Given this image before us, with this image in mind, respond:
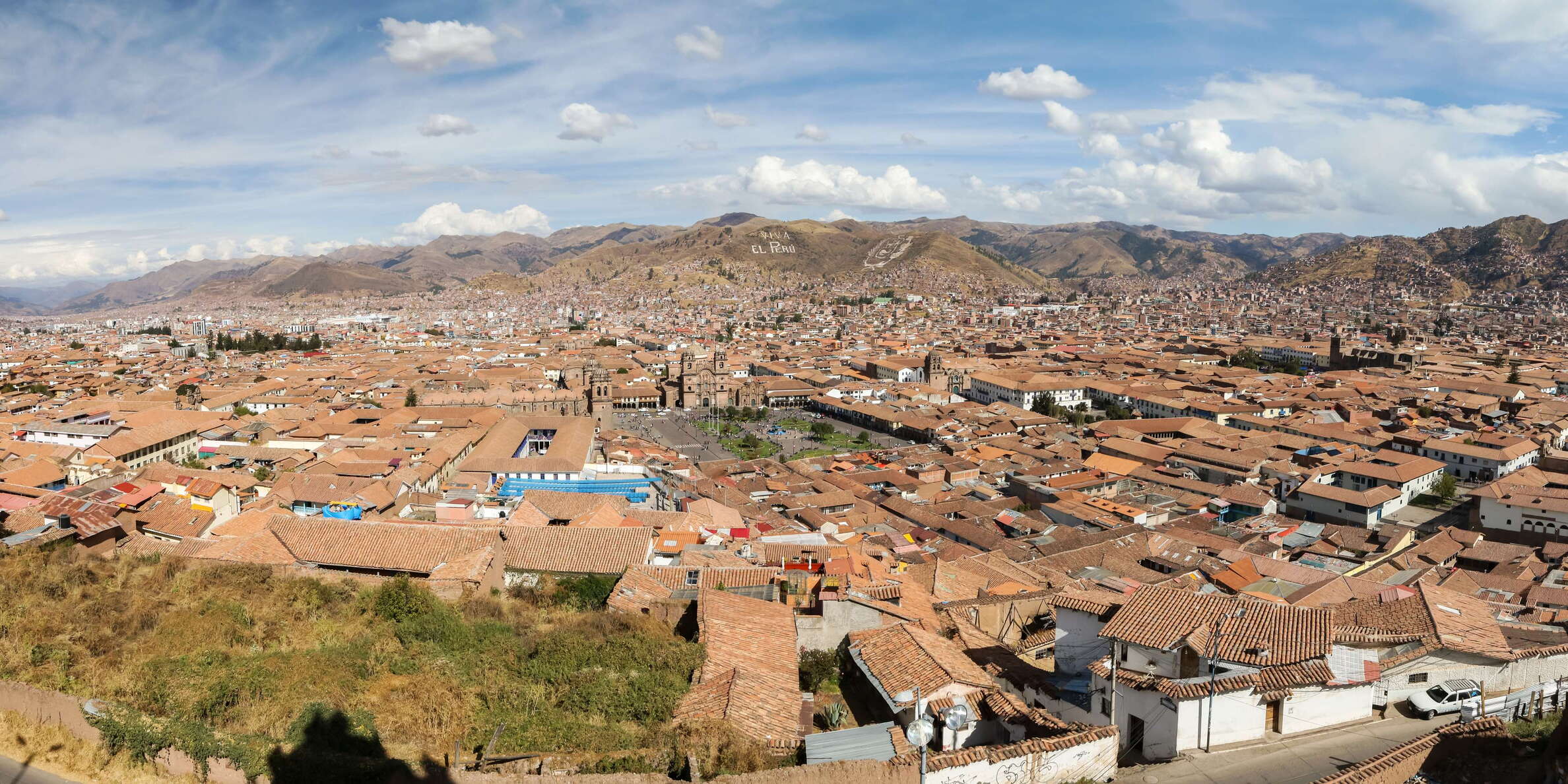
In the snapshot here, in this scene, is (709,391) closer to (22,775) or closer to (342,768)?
(22,775)

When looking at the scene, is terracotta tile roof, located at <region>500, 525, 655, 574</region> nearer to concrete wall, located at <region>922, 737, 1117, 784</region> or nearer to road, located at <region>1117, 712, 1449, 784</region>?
concrete wall, located at <region>922, 737, 1117, 784</region>

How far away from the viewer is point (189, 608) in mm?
8312

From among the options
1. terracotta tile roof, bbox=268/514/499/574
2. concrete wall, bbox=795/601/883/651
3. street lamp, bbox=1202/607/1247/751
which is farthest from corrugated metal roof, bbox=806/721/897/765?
terracotta tile roof, bbox=268/514/499/574

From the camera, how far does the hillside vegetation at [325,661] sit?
627cm

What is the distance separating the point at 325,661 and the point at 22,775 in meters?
1.95

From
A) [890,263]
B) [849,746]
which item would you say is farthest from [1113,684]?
[890,263]

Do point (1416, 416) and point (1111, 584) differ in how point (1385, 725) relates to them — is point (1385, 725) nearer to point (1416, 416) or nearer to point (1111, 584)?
point (1111, 584)

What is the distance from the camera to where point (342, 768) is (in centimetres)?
567

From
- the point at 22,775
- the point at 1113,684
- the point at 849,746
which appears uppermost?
the point at 1113,684

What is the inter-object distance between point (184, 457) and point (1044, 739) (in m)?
27.9

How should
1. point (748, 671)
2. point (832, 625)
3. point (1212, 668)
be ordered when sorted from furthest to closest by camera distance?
point (832, 625) → point (748, 671) → point (1212, 668)

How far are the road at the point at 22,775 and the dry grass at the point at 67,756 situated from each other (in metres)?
0.04

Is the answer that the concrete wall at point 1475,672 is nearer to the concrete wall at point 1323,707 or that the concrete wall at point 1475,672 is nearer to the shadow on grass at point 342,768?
the concrete wall at point 1323,707

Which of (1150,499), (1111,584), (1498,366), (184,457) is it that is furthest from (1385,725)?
(1498,366)
